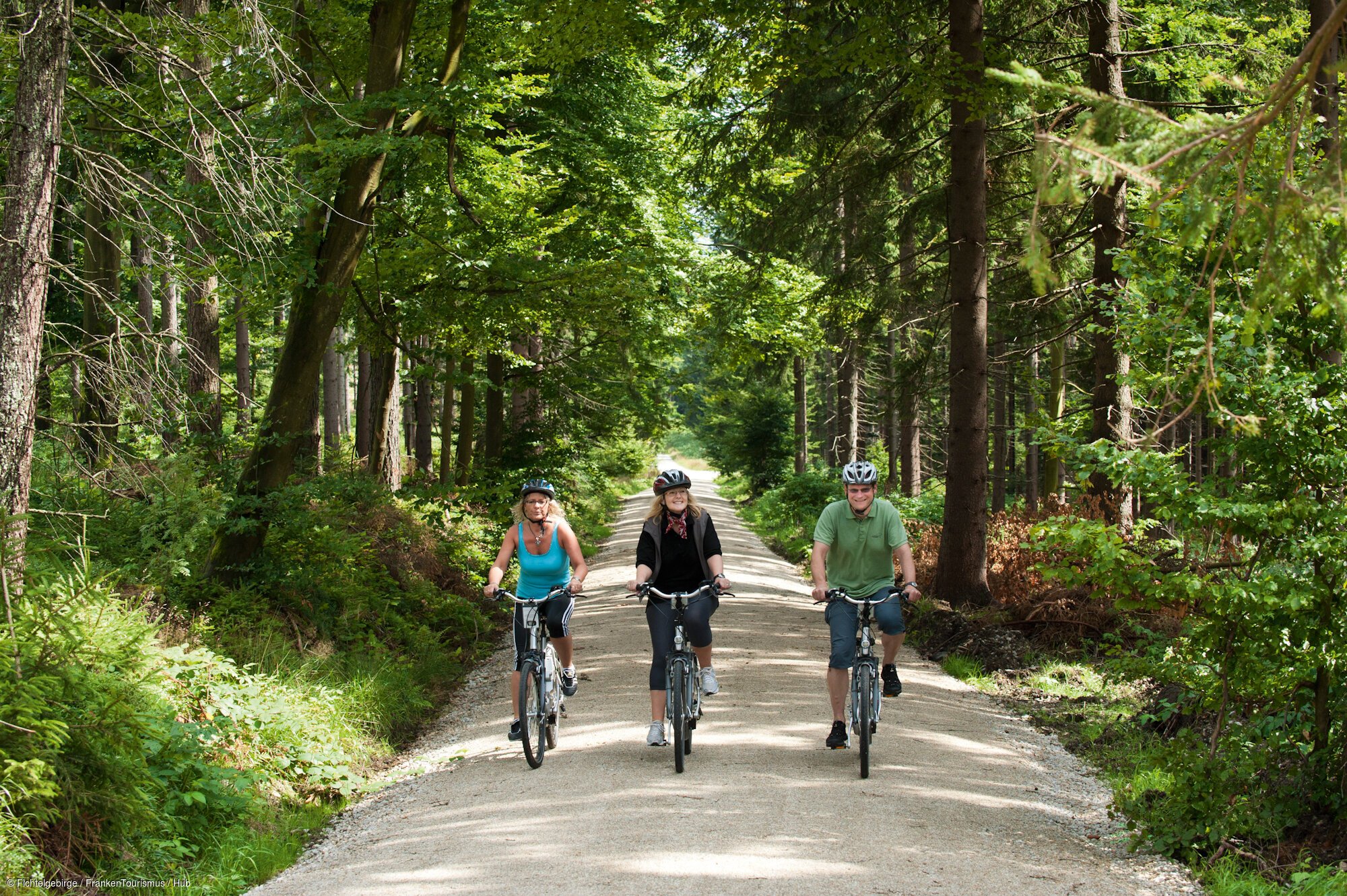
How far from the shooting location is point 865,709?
709 centimetres

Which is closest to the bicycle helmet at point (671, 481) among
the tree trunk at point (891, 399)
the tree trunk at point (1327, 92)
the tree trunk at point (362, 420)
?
the tree trunk at point (1327, 92)

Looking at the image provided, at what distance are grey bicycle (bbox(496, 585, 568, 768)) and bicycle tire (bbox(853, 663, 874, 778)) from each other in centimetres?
231

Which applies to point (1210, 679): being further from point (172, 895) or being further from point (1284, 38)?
point (1284, 38)

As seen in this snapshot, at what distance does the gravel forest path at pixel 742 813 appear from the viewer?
17.3 ft

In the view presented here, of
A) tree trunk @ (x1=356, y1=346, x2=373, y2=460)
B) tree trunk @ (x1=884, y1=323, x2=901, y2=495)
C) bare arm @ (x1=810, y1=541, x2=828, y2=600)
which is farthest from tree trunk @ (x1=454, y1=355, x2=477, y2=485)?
bare arm @ (x1=810, y1=541, x2=828, y2=600)

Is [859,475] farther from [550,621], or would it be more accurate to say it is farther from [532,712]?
[532,712]

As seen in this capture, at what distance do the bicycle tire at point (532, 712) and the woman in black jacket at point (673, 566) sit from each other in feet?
2.68

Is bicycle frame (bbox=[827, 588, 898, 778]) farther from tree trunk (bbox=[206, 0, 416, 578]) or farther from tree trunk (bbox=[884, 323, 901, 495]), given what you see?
tree trunk (bbox=[884, 323, 901, 495])

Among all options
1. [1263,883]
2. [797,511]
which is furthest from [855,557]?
[797,511]

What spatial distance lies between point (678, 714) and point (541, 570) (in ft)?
5.22

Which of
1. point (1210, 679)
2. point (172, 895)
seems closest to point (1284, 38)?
point (1210, 679)

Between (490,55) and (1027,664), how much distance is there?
1100cm

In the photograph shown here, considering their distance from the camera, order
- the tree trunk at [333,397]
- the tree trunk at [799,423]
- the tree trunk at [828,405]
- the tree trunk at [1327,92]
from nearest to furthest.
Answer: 1. the tree trunk at [1327,92]
2. the tree trunk at [333,397]
3. the tree trunk at [799,423]
4. the tree trunk at [828,405]

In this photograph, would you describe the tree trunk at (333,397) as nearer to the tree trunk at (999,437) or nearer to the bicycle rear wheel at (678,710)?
the tree trunk at (999,437)
